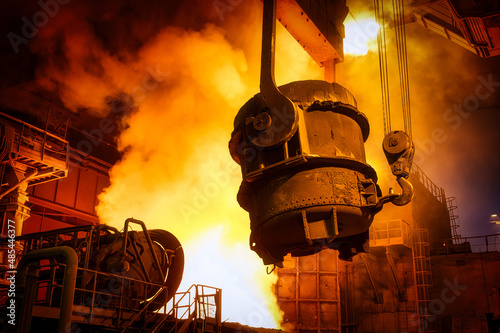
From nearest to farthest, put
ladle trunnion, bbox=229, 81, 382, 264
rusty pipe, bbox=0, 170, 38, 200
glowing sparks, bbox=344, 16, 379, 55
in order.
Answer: ladle trunnion, bbox=229, 81, 382, 264, glowing sparks, bbox=344, 16, 379, 55, rusty pipe, bbox=0, 170, 38, 200

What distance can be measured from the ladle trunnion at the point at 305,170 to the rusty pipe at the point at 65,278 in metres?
2.40

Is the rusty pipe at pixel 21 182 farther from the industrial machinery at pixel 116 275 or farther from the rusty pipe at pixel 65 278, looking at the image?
the rusty pipe at pixel 65 278

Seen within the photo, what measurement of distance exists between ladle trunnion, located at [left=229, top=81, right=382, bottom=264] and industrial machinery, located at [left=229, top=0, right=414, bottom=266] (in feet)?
0.04

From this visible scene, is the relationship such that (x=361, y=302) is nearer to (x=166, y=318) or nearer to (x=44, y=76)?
(x=166, y=318)

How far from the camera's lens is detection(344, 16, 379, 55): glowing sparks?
11.9 m

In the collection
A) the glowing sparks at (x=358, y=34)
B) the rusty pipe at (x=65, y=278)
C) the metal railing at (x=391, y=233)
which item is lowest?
the rusty pipe at (x=65, y=278)

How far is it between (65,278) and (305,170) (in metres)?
3.26

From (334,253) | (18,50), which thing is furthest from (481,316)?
(18,50)

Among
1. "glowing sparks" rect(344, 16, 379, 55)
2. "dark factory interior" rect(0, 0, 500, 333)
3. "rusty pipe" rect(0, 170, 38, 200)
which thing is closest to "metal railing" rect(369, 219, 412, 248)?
"dark factory interior" rect(0, 0, 500, 333)

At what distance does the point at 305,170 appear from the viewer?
19.2 feet

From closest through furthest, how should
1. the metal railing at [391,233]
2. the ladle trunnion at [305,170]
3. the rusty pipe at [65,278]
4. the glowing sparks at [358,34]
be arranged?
1. the rusty pipe at [65,278]
2. the ladle trunnion at [305,170]
3. the glowing sparks at [358,34]
4. the metal railing at [391,233]

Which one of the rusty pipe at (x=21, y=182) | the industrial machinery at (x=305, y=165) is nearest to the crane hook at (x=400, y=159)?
the industrial machinery at (x=305, y=165)

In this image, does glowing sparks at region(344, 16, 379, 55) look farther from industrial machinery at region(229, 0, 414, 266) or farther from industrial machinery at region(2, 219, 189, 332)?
industrial machinery at region(2, 219, 189, 332)

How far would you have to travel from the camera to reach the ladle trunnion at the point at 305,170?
5.76 metres
